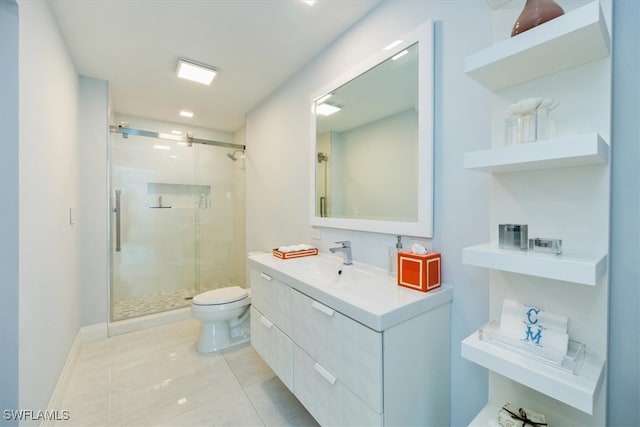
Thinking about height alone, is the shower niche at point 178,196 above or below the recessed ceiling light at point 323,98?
below

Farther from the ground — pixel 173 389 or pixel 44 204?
pixel 44 204

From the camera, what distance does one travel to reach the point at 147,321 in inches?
109

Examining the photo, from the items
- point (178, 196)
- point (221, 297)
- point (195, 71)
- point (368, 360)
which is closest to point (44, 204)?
point (221, 297)

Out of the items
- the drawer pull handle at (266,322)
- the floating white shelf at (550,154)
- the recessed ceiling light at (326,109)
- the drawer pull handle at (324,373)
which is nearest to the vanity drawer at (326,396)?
the drawer pull handle at (324,373)

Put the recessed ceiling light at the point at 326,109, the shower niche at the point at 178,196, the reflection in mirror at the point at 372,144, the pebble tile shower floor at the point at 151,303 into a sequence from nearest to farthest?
the reflection in mirror at the point at 372,144, the recessed ceiling light at the point at 326,109, the pebble tile shower floor at the point at 151,303, the shower niche at the point at 178,196

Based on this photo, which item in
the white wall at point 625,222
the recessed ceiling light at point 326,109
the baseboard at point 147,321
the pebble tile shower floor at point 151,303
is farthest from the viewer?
the pebble tile shower floor at point 151,303

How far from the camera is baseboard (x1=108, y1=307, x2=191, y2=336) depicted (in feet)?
8.57

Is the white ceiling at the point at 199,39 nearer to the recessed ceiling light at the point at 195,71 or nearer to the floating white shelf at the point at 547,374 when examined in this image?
the recessed ceiling light at the point at 195,71

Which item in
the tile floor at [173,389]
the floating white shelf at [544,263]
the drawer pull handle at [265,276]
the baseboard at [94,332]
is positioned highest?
the floating white shelf at [544,263]

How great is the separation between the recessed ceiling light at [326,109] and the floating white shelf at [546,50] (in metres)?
1.08

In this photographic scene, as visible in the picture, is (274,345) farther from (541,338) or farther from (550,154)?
(550,154)

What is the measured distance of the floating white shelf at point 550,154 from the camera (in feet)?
2.24

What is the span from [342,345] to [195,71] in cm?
247

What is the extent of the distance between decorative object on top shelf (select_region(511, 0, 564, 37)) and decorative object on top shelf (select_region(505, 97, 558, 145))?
0.74 feet
